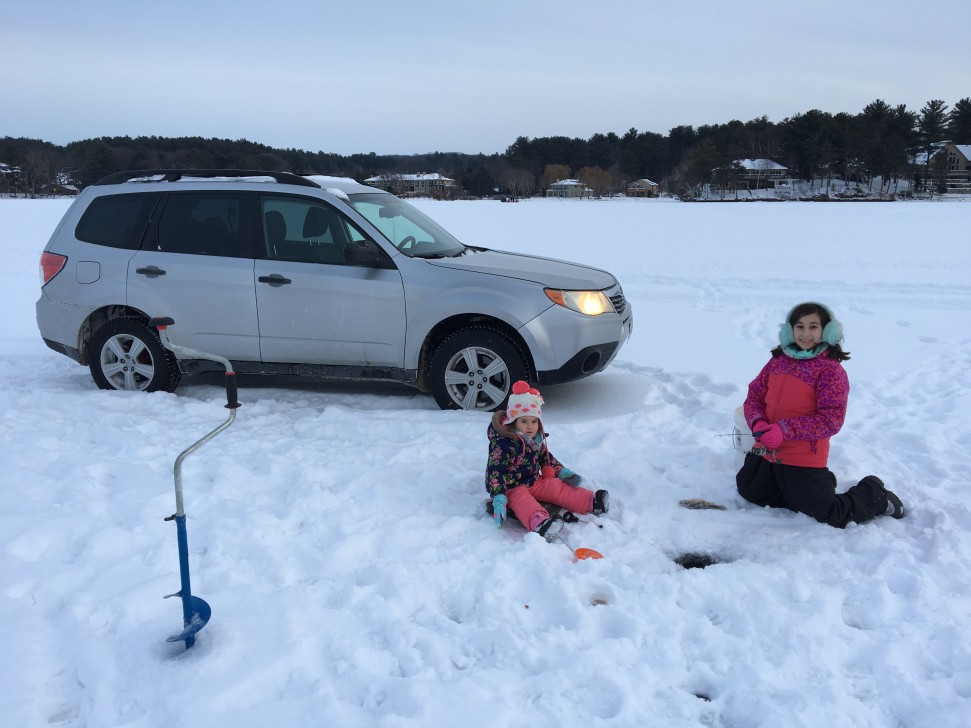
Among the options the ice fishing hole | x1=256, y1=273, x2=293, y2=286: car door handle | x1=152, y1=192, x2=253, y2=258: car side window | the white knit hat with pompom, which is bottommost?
the ice fishing hole

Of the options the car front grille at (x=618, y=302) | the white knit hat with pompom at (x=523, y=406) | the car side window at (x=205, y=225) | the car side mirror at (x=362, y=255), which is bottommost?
the white knit hat with pompom at (x=523, y=406)

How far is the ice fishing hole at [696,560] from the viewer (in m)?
3.69

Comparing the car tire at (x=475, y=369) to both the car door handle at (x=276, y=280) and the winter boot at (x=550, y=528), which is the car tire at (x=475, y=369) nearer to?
the car door handle at (x=276, y=280)

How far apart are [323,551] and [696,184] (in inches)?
3888

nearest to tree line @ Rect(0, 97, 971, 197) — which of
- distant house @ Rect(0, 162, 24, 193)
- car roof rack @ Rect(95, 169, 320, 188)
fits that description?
distant house @ Rect(0, 162, 24, 193)

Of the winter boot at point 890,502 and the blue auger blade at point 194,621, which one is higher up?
the winter boot at point 890,502

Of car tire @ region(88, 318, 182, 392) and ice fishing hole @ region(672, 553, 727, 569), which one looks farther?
car tire @ region(88, 318, 182, 392)

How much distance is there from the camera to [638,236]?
22.8 m

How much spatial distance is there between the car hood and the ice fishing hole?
2.58 meters

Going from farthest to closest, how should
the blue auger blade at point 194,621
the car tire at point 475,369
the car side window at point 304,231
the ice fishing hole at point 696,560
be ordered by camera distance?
the car side window at point 304,231
the car tire at point 475,369
the ice fishing hole at point 696,560
the blue auger blade at point 194,621

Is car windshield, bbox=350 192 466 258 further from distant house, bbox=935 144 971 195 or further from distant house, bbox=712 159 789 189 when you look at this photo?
distant house, bbox=935 144 971 195

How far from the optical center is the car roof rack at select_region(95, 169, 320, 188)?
618cm

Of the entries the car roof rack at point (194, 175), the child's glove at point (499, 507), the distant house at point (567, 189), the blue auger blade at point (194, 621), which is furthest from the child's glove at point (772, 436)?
the distant house at point (567, 189)

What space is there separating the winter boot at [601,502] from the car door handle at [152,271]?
4.08m
